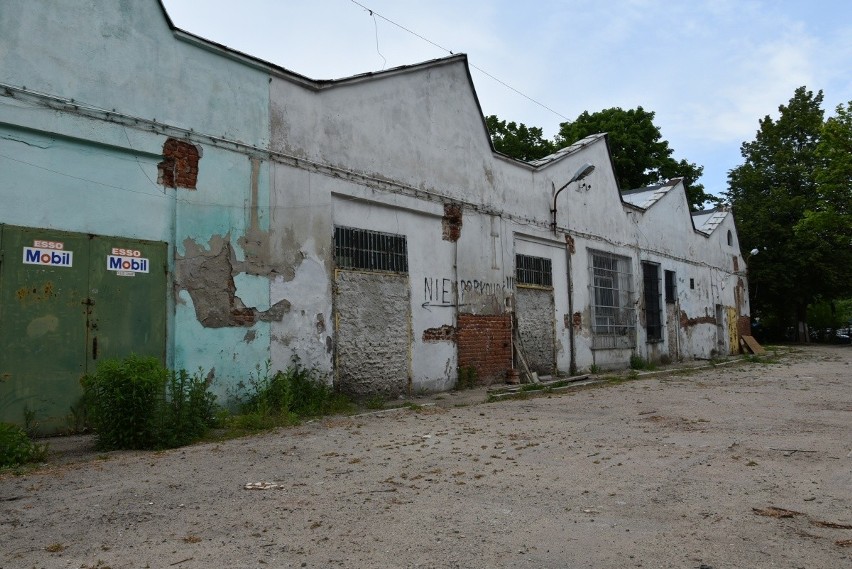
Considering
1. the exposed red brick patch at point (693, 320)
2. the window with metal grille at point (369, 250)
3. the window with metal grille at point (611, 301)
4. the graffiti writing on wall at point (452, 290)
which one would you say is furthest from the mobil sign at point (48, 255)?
the exposed red brick patch at point (693, 320)

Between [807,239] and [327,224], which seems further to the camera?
[807,239]

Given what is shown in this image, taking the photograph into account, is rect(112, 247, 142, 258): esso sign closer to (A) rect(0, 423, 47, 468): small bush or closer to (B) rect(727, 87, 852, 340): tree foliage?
(A) rect(0, 423, 47, 468): small bush

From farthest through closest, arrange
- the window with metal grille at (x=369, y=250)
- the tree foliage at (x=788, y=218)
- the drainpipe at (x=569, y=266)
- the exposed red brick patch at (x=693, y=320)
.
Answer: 1. the tree foliage at (x=788, y=218)
2. the exposed red brick patch at (x=693, y=320)
3. the drainpipe at (x=569, y=266)
4. the window with metal grille at (x=369, y=250)

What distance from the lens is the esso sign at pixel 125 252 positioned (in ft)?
23.4

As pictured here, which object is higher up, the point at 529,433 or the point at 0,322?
the point at 0,322

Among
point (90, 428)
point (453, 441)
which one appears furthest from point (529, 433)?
point (90, 428)

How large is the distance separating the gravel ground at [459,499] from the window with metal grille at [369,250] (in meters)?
3.17

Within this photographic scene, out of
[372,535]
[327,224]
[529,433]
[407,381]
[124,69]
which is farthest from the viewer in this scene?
[407,381]

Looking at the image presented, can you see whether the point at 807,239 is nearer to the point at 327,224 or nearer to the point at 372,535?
the point at 327,224

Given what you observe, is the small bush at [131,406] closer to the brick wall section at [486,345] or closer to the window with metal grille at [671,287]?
the brick wall section at [486,345]

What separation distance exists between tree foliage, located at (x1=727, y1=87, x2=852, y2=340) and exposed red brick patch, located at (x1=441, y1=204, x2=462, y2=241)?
2356 centimetres

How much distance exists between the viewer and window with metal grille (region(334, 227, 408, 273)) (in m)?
9.68

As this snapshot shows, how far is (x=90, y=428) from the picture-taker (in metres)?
6.81

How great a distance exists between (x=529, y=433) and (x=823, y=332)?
44.0 meters
